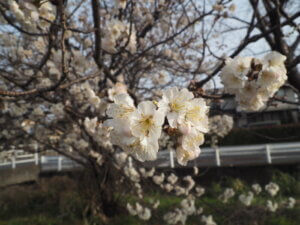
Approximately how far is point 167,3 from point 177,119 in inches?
134

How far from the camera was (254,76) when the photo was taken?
125 cm

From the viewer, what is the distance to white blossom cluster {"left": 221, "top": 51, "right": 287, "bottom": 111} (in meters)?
1.24

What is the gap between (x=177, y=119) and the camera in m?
0.87

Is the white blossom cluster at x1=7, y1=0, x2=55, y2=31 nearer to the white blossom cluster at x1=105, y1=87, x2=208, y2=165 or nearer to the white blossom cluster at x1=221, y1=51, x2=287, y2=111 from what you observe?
the white blossom cluster at x1=105, y1=87, x2=208, y2=165

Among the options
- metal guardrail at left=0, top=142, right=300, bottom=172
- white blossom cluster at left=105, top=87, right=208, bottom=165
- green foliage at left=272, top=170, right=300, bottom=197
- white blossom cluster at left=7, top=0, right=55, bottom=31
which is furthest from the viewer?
metal guardrail at left=0, top=142, right=300, bottom=172

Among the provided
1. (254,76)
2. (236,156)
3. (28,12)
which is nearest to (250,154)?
(236,156)

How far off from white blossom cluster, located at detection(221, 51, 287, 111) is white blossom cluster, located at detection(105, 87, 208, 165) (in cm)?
48

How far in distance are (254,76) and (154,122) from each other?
0.74 m

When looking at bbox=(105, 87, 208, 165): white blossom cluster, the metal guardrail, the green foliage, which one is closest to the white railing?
the metal guardrail

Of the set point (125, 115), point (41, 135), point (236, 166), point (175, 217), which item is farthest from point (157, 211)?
point (125, 115)

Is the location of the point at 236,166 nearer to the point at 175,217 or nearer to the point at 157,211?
the point at 157,211

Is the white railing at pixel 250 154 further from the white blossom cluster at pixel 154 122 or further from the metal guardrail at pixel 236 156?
the white blossom cluster at pixel 154 122

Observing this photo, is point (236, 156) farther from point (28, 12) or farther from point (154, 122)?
point (154, 122)

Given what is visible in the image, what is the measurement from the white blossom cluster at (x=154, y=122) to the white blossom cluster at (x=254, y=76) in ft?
1.57
